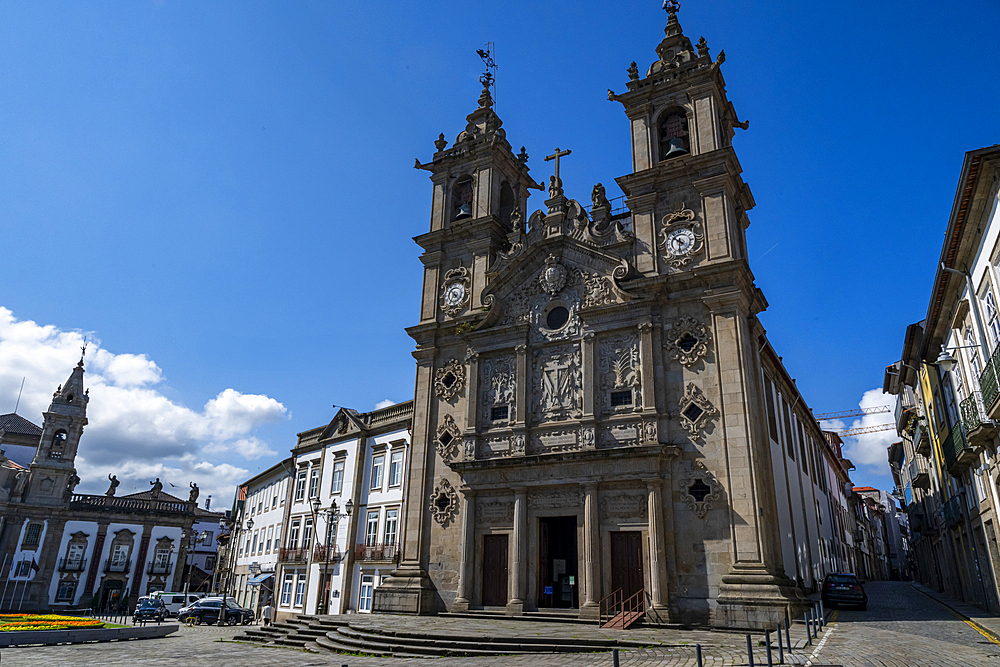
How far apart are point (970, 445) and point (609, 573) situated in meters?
11.4

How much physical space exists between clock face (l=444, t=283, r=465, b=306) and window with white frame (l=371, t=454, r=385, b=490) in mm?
9373

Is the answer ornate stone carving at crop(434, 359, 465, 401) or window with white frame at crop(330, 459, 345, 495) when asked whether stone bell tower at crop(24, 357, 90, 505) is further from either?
ornate stone carving at crop(434, 359, 465, 401)

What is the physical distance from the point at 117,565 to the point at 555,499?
144ft

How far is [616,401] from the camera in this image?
23.8 meters

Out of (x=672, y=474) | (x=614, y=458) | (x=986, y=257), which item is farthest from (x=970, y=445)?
(x=614, y=458)

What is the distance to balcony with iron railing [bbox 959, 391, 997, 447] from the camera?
17.4 meters

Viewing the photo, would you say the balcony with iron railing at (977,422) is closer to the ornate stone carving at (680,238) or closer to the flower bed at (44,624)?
the ornate stone carving at (680,238)

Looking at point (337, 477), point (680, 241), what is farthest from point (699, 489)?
point (337, 477)

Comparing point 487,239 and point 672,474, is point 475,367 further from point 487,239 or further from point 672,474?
point 672,474

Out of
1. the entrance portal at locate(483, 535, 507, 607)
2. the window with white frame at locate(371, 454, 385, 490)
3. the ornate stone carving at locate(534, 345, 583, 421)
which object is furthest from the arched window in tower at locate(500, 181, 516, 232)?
the entrance portal at locate(483, 535, 507, 607)

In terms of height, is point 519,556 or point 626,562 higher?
point 519,556

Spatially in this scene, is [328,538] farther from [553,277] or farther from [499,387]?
[553,277]

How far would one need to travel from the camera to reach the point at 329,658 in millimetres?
16734

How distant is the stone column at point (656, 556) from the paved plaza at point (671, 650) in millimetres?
1125
